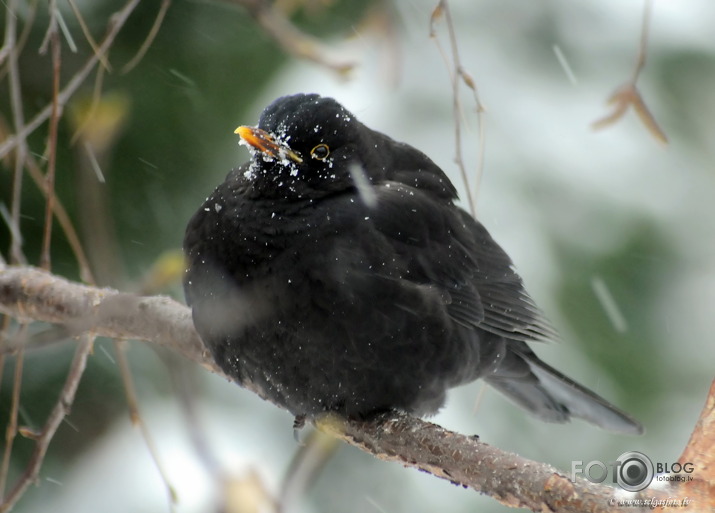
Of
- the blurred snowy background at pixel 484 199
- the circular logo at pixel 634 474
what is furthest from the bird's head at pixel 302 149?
the circular logo at pixel 634 474

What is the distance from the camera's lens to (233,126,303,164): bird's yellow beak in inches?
101

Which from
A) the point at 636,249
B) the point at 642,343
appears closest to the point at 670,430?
the point at 642,343

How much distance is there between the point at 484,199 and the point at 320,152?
1.85 metres

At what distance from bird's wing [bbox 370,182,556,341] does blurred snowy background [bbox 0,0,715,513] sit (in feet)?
2.80

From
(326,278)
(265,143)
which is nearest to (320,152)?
(265,143)

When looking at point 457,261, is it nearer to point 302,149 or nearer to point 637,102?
point 302,149

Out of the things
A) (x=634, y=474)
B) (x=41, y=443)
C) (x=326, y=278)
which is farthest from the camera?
(x=326, y=278)

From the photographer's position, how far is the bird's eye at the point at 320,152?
2.75 meters

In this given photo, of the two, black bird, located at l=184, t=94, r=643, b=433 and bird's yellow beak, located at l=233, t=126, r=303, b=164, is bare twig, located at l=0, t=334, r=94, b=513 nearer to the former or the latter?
black bird, located at l=184, t=94, r=643, b=433

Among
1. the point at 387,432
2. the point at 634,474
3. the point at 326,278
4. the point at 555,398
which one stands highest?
the point at 326,278

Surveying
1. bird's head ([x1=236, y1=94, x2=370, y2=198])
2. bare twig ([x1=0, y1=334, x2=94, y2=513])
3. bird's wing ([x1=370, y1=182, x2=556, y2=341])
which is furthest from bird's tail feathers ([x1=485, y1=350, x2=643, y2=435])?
bare twig ([x1=0, y1=334, x2=94, y2=513])

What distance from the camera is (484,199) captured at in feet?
14.6

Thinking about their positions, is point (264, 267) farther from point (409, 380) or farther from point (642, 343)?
point (642, 343)

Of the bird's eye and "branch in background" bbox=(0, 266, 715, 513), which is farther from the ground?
the bird's eye
